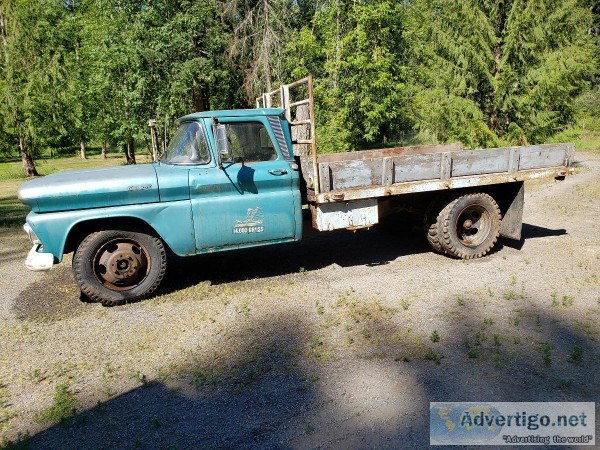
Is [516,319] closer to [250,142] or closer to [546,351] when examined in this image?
[546,351]

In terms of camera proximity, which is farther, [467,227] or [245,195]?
[467,227]

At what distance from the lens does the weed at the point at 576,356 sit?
4.09 meters

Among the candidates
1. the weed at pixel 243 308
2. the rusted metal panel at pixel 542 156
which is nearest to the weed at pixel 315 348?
the weed at pixel 243 308

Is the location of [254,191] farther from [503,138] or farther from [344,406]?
[503,138]

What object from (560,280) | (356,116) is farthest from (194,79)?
(560,280)

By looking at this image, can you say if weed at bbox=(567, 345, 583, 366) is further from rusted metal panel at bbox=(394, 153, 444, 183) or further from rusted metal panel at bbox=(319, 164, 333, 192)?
rusted metal panel at bbox=(319, 164, 333, 192)

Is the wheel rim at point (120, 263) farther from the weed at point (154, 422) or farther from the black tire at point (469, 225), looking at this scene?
the black tire at point (469, 225)

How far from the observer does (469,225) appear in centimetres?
725

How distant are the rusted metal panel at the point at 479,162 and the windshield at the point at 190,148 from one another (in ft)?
11.8

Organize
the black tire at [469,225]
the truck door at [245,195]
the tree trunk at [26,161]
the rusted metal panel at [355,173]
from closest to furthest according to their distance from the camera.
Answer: the truck door at [245,195] < the rusted metal panel at [355,173] < the black tire at [469,225] < the tree trunk at [26,161]

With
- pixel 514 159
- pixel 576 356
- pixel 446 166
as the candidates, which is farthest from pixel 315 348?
pixel 514 159

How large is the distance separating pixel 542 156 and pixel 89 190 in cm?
659

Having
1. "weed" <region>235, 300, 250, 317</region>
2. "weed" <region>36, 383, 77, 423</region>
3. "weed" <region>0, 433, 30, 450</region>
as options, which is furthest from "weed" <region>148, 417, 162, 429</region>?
"weed" <region>235, 300, 250, 317</region>

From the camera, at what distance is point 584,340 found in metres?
4.49
